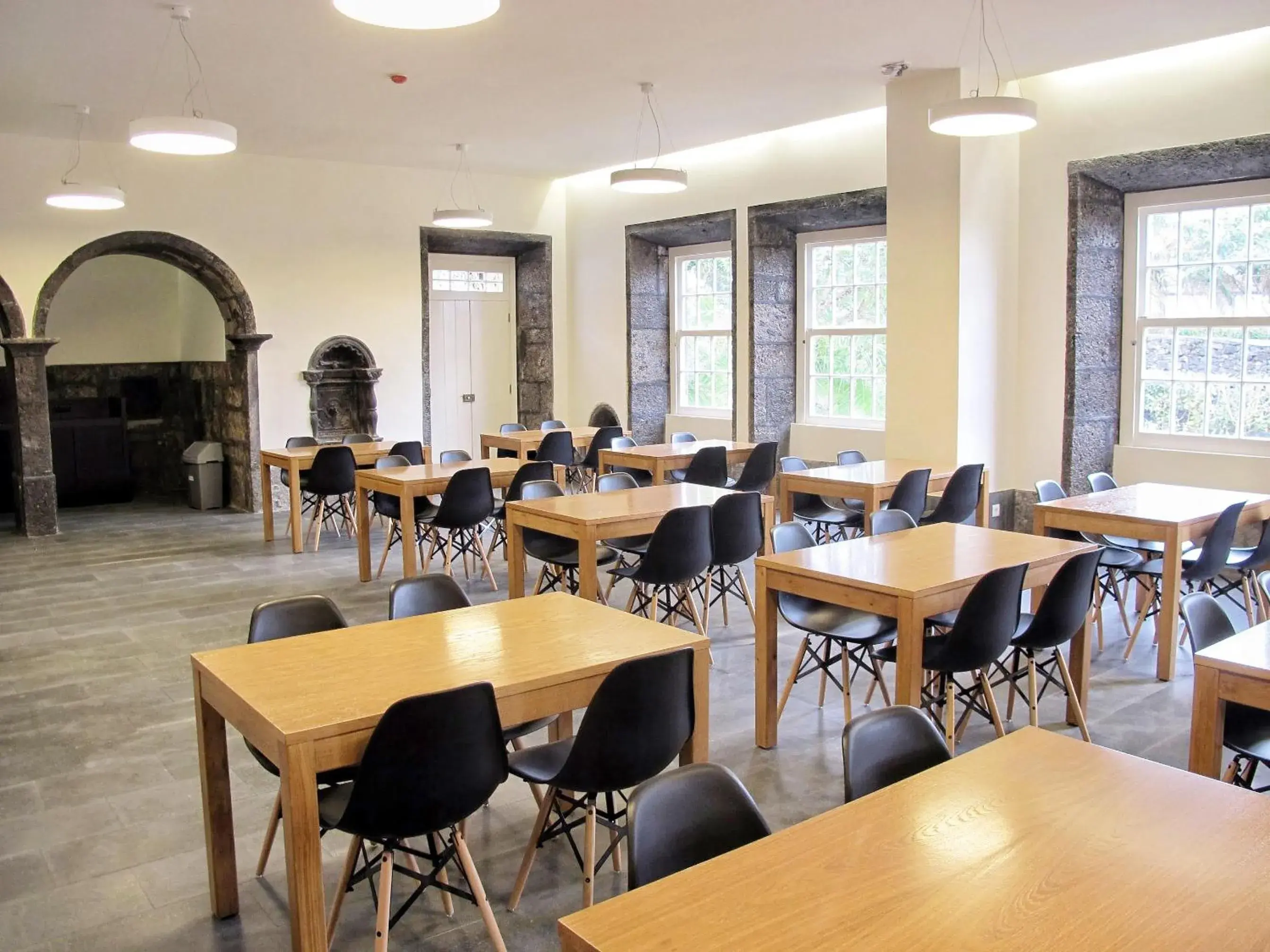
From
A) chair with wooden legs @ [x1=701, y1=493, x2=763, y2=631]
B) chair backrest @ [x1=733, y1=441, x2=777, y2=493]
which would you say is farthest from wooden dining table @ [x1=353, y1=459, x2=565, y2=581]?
chair with wooden legs @ [x1=701, y1=493, x2=763, y2=631]

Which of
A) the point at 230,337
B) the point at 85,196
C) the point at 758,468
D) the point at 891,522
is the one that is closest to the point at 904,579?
the point at 891,522

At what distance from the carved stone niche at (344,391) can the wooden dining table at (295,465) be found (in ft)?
5.44

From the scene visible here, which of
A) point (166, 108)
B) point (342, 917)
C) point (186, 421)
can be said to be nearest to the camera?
point (342, 917)

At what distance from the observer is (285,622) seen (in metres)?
3.39

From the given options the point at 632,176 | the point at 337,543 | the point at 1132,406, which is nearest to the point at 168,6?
the point at 632,176

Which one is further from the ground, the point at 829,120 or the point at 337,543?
the point at 829,120

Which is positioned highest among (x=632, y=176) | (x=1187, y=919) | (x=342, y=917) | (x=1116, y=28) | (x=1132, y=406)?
(x=1116, y=28)

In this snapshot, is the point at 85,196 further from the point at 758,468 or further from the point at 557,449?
the point at 758,468

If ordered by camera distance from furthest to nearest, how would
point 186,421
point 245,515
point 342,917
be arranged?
point 186,421 → point 245,515 → point 342,917

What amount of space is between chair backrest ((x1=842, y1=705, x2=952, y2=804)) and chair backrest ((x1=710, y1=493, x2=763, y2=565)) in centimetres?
295

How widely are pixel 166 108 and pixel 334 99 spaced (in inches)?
52.8

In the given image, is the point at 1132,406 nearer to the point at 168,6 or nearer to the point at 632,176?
the point at 632,176

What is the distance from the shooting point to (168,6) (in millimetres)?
5684

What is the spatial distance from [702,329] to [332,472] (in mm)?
4385
